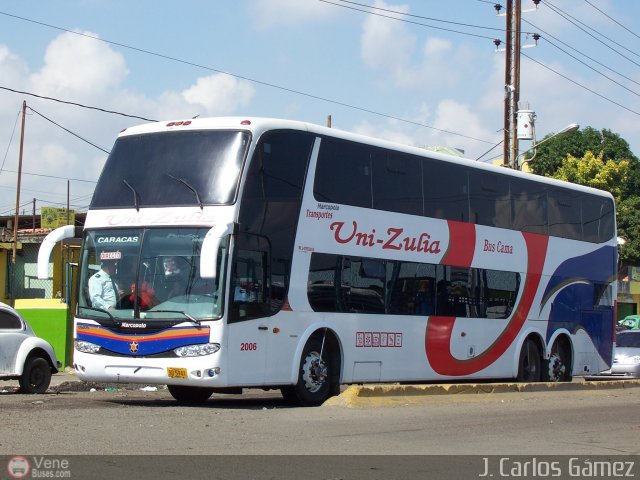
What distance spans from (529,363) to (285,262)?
323 inches

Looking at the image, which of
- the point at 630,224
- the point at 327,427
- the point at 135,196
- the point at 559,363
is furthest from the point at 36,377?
the point at 630,224

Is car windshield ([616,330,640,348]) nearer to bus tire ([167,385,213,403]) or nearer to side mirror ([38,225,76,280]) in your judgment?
bus tire ([167,385,213,403])

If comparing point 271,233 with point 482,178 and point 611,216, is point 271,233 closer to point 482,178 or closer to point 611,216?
point 482,178

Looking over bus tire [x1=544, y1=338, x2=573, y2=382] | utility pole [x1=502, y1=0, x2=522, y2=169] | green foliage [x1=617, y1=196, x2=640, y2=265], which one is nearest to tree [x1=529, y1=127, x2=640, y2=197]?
green foliage [x1=617, y1=196, x2=640, y2=265]

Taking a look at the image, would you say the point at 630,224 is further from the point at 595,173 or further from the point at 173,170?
the point at 173,170

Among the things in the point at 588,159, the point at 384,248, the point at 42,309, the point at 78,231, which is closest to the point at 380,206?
the point at 384,248

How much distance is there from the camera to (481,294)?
64.6ft

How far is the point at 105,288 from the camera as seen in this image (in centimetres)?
1493

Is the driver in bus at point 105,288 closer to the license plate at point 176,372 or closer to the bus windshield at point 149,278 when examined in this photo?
the bus windshield at point 149,278

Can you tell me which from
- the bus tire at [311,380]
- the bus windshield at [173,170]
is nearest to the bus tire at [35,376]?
the bus windshield at [173,170]
